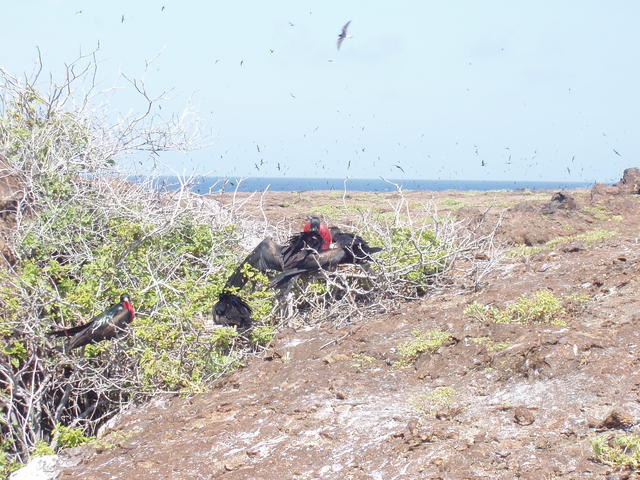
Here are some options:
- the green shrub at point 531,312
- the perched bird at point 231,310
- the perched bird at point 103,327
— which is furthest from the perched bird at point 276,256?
the green shrub at point 531,312

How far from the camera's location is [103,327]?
476 centimetres

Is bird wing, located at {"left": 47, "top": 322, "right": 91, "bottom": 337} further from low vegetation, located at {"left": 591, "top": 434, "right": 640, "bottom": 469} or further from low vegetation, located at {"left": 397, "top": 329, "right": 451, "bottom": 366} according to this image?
low vegetation, located at {"left": 591, "top": 434, "right": 640, "bottom": 469}

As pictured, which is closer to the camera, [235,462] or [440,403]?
[235,462]

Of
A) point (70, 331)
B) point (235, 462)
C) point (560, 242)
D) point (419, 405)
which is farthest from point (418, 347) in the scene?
point (560, 242)

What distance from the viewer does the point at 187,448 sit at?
3.77m

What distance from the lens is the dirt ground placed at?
3.06m

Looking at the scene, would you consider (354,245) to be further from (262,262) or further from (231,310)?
(231,310)

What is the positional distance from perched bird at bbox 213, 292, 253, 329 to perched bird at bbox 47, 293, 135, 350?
77 cm

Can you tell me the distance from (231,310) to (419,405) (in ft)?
7.29

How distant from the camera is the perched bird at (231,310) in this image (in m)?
5.43

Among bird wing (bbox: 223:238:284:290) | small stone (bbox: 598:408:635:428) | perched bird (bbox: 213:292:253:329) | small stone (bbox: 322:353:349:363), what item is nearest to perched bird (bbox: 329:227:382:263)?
bird wing (bbox: 223:238:284:290)

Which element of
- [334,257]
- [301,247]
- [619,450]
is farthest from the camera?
[301,247]

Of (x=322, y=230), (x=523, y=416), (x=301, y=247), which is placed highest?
(x=322, y=230)

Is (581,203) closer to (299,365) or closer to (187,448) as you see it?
(299,365)
